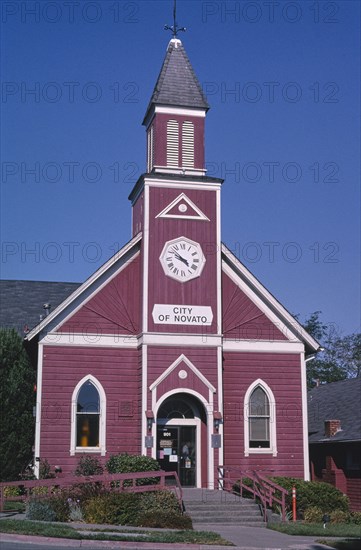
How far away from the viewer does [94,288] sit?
90.5ft

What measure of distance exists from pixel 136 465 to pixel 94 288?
6539 millimetres

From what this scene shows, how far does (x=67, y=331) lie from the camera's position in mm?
27188

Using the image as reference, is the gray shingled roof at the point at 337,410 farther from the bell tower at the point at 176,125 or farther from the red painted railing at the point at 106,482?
the bell tower at the point at 176,125

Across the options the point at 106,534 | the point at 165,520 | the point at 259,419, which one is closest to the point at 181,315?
the point at 259,419

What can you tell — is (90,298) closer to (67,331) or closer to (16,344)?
(67,331)

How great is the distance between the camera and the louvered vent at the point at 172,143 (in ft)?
94.2

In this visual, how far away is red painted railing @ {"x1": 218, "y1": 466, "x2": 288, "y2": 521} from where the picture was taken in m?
23.1

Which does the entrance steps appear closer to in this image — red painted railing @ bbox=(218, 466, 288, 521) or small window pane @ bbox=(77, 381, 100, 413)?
red painted railing @ bbox=(218, 466, 288, 521)

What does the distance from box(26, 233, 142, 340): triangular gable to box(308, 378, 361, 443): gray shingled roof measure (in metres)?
11.1

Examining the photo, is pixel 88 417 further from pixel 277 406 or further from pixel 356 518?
pixel 356 518

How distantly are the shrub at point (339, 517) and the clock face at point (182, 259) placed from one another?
915cm

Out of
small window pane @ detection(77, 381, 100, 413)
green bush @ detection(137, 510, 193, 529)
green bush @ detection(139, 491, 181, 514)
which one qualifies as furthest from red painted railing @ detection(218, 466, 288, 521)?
small window pane @ detection(77, 381, 100, 413)

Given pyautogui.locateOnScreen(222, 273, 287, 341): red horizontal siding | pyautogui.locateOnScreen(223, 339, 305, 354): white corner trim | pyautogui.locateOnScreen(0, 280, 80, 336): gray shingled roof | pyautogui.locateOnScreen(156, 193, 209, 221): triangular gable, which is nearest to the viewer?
pyautogui.locateOnScreen(156, 193, 209, 221): triangular gable

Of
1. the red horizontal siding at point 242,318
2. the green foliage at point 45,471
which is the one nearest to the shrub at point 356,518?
the red horizontal siding at point 242,318
